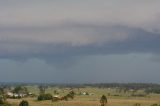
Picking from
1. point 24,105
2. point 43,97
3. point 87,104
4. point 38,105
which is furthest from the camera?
point 43,97

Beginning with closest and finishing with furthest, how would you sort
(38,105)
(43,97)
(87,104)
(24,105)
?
(24,105), (38,105), (87,104), (43,97)


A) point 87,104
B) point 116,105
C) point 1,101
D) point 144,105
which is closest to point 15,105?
point 1,101

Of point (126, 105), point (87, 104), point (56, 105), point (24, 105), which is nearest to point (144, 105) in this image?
point (126, 105)

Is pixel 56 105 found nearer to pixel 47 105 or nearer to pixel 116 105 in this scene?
pixel 47 105

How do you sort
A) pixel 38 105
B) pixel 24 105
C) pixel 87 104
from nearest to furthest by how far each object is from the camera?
1. pixel 24 105
2. pixel 38 105
3. pixel 87 104

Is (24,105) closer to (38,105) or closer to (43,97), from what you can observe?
(38,105)

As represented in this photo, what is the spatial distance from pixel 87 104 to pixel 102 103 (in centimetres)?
633

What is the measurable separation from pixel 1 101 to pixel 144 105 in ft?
194

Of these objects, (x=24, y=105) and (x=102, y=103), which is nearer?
(x=24, y=105)

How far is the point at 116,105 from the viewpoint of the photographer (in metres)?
178

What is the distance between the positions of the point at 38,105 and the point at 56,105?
295 inches

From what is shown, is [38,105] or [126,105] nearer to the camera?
[38,105]

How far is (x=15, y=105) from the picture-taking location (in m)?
162

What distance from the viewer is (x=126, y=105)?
180 metres
